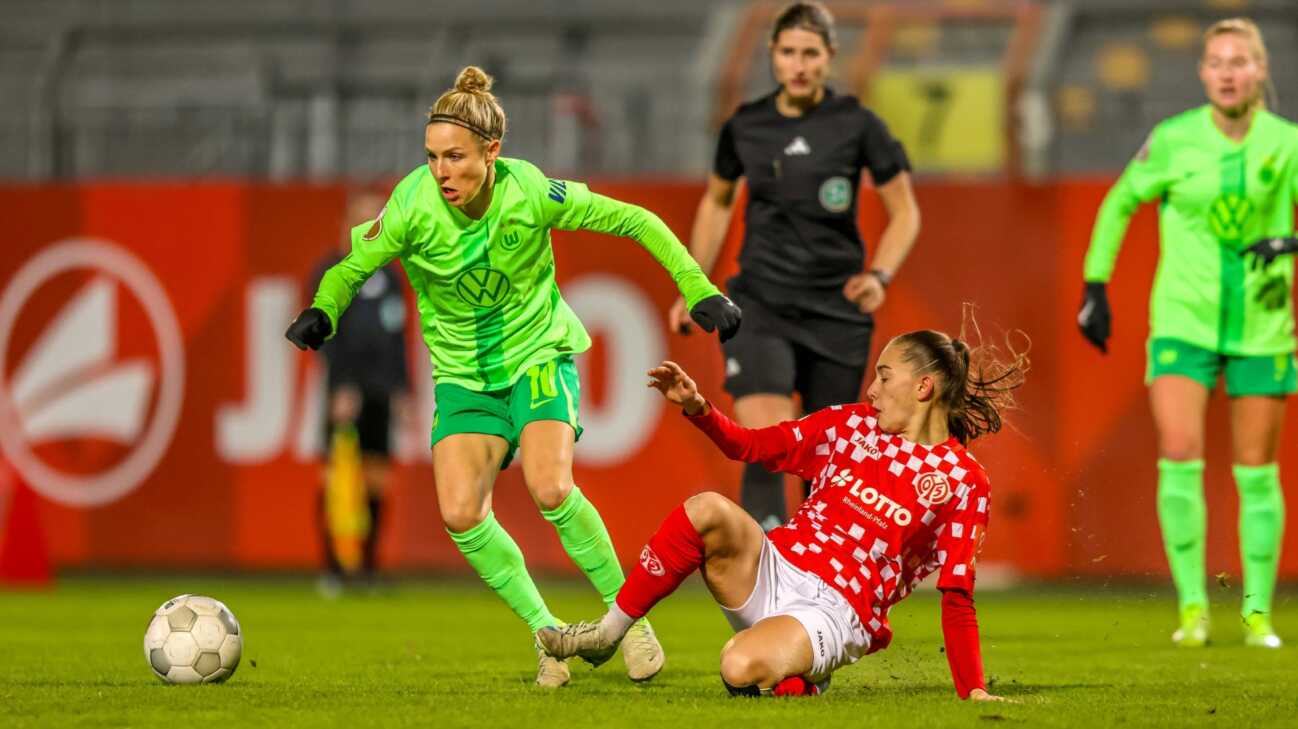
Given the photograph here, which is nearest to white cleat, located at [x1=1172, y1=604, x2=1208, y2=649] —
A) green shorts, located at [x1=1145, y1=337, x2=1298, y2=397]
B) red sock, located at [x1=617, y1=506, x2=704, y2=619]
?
green shorts, located at [x1=1145, y1=337, x2=1298, y2=397]

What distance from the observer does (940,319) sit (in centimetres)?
1228

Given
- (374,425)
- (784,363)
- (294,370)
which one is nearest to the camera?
(784,363)

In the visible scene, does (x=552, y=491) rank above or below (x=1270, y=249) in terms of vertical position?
below

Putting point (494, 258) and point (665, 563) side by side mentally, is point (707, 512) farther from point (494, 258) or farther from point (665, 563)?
point (494, 258)

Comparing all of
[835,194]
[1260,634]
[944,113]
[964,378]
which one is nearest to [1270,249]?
[1260,634]

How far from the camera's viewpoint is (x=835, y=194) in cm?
771

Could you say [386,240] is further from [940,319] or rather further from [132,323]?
[132,323]

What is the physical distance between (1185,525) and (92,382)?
7.69m

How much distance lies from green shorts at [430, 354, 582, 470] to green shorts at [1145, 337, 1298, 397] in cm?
273

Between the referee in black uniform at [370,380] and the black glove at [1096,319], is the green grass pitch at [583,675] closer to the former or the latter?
the referee in black uniform at [370,380]

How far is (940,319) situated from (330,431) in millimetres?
3677

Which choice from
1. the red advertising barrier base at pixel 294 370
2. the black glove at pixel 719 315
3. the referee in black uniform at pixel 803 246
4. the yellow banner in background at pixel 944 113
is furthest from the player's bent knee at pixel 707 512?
the yellow banner in background at pixel 944 113

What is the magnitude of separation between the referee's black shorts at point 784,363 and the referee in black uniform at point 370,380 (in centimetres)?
439

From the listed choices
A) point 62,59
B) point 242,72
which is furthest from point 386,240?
point 242,72
